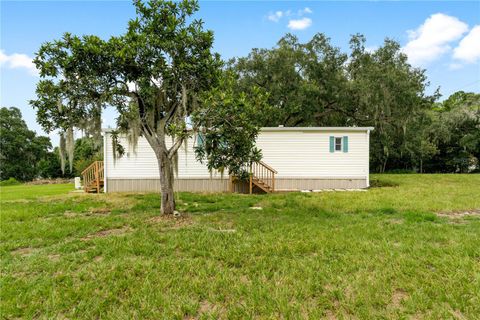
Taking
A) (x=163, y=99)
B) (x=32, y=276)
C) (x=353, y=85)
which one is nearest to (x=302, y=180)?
(x=353, y=85)

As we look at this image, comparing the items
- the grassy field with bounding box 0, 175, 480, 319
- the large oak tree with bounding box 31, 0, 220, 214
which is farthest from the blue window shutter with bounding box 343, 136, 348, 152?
the large oak tree with bounding box 31, 0, 220, 214

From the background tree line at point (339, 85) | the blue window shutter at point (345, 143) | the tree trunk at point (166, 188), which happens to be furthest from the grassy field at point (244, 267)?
the background tree line at point (339, 85)

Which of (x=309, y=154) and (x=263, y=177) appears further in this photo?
(x=309, y=154)

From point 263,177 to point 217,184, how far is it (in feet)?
6.35

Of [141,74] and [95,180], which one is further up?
[141,74]

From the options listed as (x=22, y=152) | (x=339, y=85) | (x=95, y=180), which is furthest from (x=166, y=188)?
(x=22, y=152)

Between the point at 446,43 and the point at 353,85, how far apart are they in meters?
5.44

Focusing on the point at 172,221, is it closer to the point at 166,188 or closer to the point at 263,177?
the point at 166,188

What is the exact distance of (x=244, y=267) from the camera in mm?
3137

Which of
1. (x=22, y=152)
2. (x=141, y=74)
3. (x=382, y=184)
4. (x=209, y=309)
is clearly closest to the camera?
(x=209, y=309)

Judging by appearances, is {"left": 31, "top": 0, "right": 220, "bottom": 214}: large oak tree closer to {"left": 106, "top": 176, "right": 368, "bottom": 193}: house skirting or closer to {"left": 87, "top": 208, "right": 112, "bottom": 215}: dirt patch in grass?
{"left": 87, "top": 208, "right": 112, "bottom": 215}: dirt patch in grass

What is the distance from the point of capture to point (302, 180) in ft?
36.3

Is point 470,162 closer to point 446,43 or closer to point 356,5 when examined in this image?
point 446,43

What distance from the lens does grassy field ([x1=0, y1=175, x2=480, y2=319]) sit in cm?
235
